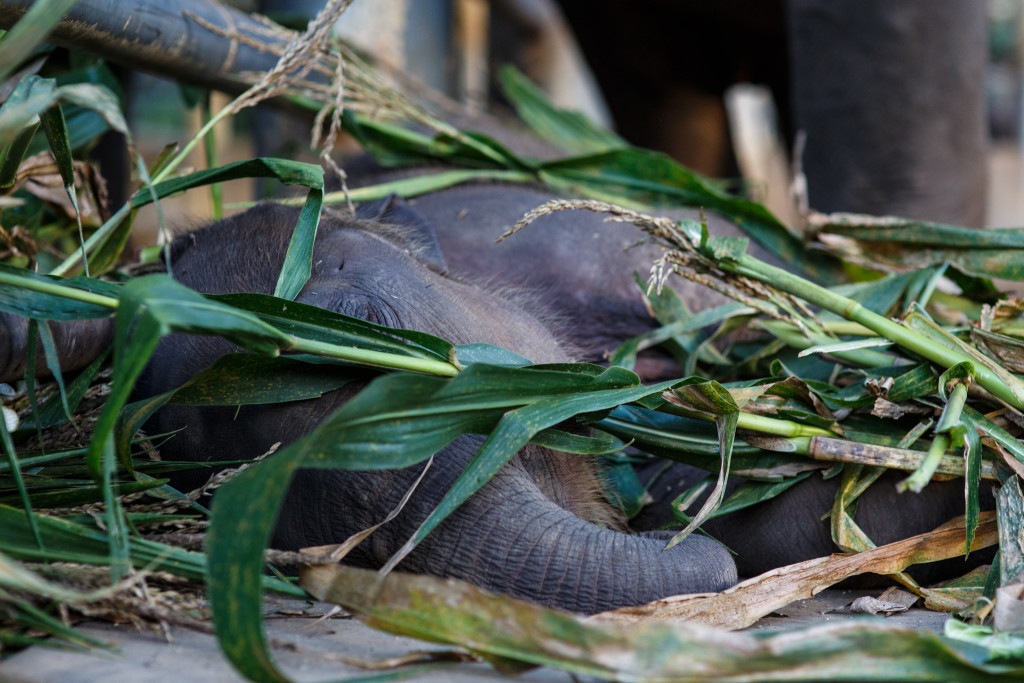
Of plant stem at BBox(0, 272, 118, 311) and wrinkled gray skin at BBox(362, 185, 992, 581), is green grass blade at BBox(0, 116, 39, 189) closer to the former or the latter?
plant stem at BBox(0, 272, 118, 311)

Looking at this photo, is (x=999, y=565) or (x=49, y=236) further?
(x=49, y=236)

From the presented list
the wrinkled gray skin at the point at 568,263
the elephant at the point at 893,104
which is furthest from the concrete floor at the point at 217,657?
the elephant at the point at 893,104

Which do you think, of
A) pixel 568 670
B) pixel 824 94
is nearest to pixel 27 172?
pixel 568 670

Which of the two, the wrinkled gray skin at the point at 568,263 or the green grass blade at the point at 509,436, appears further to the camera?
the wrinkled gray skin at the point at 568,263

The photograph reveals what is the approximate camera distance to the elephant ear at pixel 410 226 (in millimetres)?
1541

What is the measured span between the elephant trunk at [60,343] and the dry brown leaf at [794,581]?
28.1 inches

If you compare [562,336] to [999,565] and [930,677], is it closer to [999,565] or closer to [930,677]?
[999,565]

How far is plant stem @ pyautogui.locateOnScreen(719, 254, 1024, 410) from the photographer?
1311 millimetres

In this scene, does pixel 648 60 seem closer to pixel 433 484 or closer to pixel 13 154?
pixel 13 154

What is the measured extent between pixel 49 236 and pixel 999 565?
1.82 metres

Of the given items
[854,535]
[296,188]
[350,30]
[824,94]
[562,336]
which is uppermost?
[350,30]

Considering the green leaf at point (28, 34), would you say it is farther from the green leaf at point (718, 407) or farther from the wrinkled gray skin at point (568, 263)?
the wrinkled gray skin at point (568, 263)

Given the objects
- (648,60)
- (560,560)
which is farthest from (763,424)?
(648,60)

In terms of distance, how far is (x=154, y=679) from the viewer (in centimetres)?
87
